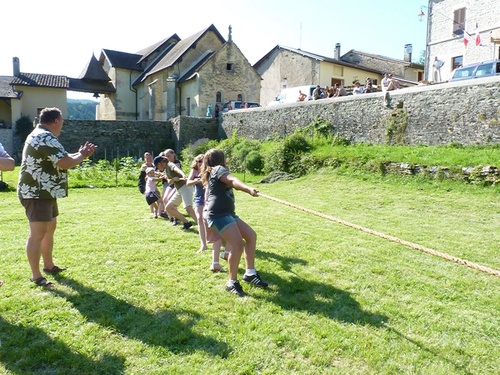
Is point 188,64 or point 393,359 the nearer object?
point 393,359

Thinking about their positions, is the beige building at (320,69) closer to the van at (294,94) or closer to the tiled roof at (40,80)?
the van at (294,94)

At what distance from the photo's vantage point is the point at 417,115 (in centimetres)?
1485

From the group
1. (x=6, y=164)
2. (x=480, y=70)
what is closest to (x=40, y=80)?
(x=480, y=70)

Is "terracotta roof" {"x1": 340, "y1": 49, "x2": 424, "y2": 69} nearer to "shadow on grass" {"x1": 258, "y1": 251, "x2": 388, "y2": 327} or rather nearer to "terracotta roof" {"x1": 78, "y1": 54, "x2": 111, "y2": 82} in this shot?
"terracotta roof" {"x1": 78, "y1": 54, "x2": 111, "y2": 82}

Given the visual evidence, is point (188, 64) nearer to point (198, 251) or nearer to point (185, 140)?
point (185, 140)

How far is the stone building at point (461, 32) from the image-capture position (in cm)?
2209

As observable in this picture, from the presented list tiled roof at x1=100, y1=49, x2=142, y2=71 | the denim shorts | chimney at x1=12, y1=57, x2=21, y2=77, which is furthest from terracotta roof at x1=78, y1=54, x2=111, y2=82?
the denim shorts

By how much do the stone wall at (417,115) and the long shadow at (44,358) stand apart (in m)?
13.0

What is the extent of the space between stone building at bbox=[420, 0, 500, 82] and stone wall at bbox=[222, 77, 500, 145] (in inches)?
359

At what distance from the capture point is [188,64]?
3444cm

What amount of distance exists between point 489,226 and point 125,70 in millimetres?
38142

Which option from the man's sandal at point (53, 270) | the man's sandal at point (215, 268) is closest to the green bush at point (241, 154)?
the man's sandal at point (215, 268)

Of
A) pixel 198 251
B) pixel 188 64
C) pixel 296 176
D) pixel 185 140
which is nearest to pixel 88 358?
pixel 198 251

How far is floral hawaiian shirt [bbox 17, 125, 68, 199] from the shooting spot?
397 centimetres
